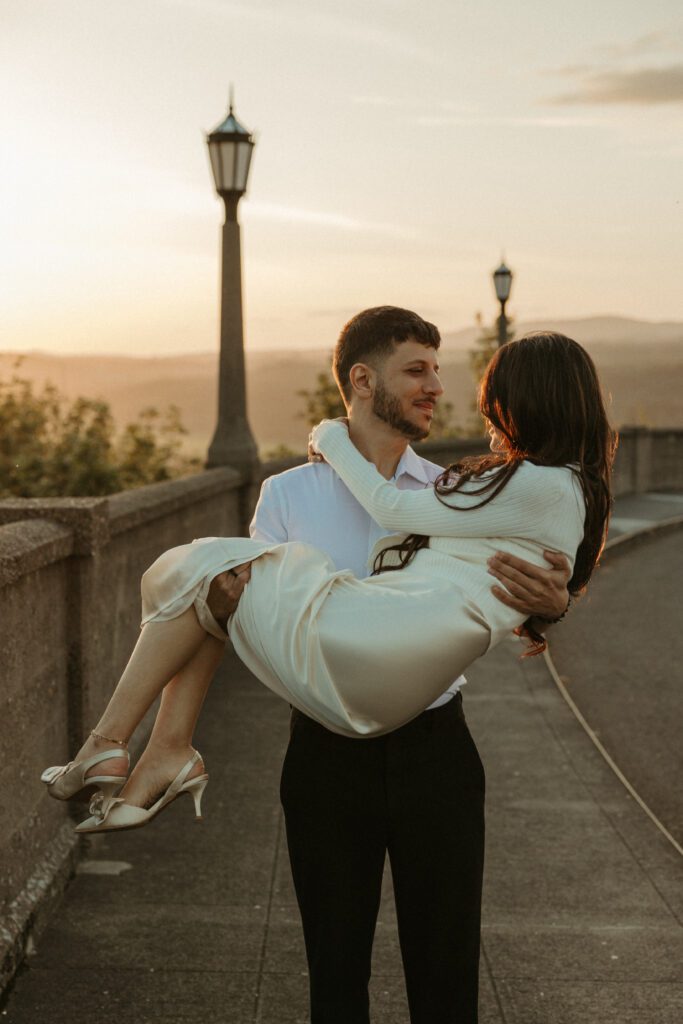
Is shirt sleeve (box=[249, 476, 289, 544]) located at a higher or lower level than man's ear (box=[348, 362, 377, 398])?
lower

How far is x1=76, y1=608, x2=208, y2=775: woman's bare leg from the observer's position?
313cm

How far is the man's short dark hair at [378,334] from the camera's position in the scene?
3.48m

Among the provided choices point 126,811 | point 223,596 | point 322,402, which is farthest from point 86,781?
point 322,402

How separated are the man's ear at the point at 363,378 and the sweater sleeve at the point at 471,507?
13.6 inches

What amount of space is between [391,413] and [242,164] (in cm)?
913

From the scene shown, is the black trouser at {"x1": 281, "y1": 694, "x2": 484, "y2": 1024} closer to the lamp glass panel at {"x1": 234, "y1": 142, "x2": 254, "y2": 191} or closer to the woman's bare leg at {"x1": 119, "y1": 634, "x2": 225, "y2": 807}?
the woman's bare leg at {"x1": 119, "y1": 634, "x2": 225, "y2": 807}

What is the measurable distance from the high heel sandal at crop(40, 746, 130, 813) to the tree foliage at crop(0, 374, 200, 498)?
14269 millimetres

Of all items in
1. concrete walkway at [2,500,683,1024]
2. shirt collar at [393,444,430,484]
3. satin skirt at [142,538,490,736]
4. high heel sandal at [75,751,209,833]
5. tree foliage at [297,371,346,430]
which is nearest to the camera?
satin skirt at [142,538,490,736]

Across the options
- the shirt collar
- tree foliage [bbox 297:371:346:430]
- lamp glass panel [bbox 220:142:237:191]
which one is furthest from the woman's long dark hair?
tree foliage [bbox 297:371:346:430]

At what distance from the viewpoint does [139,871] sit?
593 centimetres

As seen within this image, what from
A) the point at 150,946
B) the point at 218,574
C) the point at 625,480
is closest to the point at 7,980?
the point at 150,946

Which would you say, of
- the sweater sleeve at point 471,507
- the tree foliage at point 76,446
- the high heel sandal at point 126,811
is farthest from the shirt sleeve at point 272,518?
the tree foliage at point 76,446

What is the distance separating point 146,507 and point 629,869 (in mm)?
3445

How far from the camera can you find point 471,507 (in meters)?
3.15
